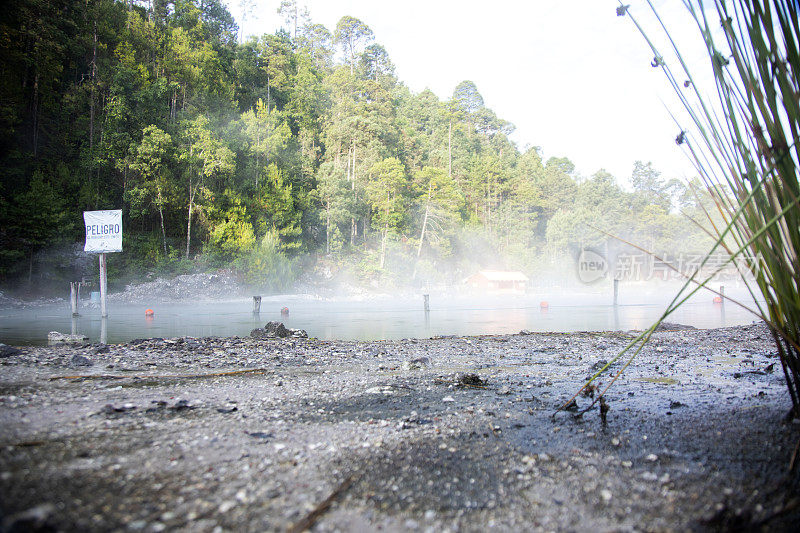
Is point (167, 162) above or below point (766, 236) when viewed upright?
above

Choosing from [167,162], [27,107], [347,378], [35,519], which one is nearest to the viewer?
[35,519]

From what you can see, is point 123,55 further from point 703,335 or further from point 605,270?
point 605,270

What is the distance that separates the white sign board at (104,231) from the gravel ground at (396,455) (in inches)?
594

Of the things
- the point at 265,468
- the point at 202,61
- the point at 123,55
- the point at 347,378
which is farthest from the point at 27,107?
the point at 265,468

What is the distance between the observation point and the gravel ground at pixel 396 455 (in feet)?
5.94

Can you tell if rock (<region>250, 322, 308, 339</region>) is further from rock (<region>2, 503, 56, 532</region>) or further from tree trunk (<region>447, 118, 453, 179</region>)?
tree trunk (<region>447, 118, 453, 179</region>)

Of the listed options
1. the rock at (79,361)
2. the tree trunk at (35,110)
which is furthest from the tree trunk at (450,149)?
the rock at (79,361)

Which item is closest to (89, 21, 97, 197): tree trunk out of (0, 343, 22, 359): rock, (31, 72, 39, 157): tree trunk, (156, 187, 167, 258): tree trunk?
(31, 72, 39, 157): tree trunk

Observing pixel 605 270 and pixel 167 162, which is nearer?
pixel 167 162

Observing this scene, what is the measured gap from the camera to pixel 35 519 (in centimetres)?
156

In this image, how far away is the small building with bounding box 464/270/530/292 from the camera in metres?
53.9

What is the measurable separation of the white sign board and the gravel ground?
15.1 m

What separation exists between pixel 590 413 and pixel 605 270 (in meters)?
73.0

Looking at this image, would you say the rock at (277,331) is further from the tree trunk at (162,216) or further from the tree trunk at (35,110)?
the tree trunk at (35,110)
